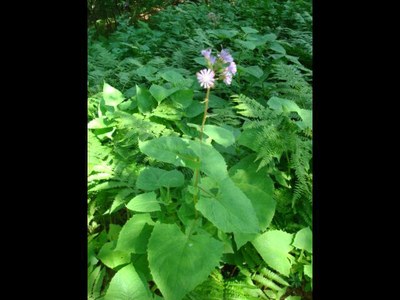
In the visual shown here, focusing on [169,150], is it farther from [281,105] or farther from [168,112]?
[168,112]

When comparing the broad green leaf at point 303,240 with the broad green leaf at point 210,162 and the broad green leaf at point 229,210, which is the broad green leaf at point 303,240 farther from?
the broad green leaf at point 210,162

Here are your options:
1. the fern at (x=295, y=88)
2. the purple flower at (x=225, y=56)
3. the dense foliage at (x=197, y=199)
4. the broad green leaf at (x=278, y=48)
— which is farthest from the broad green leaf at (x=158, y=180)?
the broad green leaf at (x=278, y=48)

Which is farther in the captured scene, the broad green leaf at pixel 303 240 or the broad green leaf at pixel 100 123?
the broad green leaf at pixel 100 123

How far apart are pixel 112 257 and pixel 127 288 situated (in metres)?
0.32

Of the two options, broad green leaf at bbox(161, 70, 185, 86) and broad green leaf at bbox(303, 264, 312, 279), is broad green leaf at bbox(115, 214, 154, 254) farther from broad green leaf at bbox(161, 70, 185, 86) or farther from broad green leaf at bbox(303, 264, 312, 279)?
broad green leaf at bbox(161, 70, 185, 86)

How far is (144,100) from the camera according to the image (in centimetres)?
228

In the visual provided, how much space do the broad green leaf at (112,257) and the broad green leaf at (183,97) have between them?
3.56 feet

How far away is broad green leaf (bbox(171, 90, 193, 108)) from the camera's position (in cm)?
229

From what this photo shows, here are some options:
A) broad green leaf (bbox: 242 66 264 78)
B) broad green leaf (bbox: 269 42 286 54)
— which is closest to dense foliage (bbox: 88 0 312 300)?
broad green leaf (bbox: 242 66 264 78)

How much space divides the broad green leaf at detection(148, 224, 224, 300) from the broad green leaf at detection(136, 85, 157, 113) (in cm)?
109

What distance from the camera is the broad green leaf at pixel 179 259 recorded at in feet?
3.68

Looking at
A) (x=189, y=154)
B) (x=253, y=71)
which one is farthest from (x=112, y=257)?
(x=253, y=71)

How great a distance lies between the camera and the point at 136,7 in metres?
6.63
